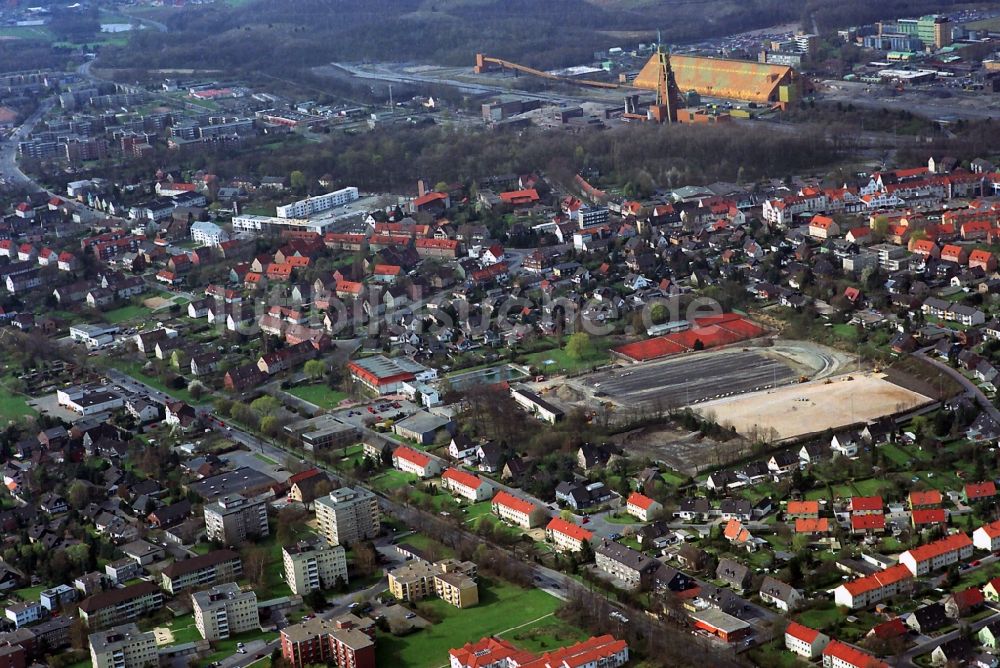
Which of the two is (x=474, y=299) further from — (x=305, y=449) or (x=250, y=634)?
(x=250, y=634)

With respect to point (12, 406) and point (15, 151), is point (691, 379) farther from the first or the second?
point (15, 151)

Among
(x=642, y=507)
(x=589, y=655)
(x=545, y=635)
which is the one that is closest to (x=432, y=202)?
(x=642, y=507)

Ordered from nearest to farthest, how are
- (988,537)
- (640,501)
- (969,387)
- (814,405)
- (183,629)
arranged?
(183,629), (988,537), (640,501), (814,405), (969,387)

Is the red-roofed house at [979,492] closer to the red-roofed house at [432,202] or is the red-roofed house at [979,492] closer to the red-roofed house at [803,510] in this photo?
the red-roofed house at [803,510]

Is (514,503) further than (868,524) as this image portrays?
Yes

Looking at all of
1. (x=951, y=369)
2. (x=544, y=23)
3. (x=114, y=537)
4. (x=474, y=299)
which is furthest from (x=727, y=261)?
(x=544, y=23)

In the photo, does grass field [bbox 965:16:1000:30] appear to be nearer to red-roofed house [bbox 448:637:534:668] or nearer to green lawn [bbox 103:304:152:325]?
green lawn [bbox 103:304:152:325]

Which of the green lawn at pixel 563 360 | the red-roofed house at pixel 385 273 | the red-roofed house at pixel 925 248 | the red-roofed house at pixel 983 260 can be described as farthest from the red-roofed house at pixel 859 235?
the red-roofed house at pixel 385 273

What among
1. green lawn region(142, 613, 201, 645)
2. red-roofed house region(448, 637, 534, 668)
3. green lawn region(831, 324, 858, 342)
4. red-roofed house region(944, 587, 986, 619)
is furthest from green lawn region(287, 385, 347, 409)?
red-roofed house region(944, 587, 986, 619)
